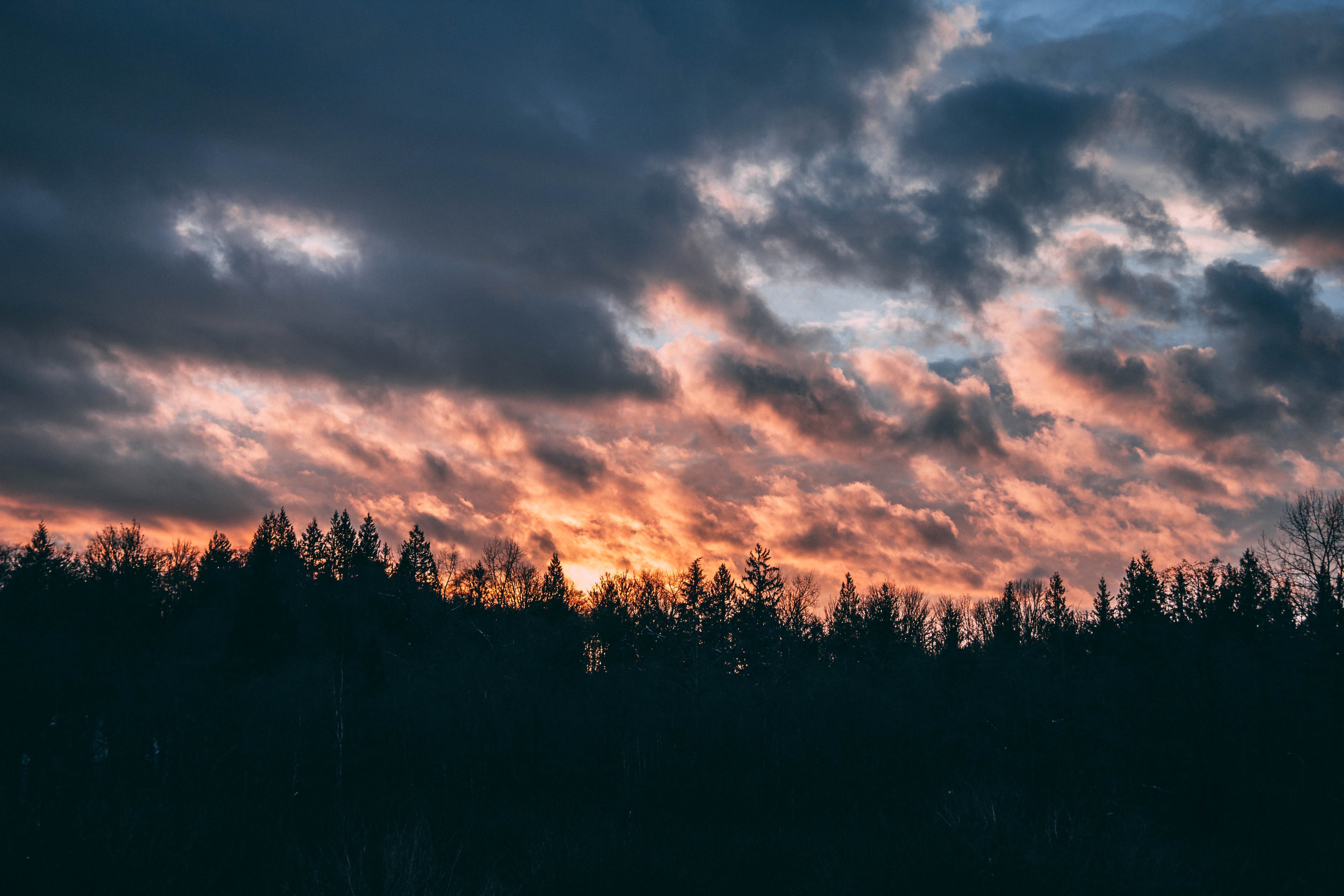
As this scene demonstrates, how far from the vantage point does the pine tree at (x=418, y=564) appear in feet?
242

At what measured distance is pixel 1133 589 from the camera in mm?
66500

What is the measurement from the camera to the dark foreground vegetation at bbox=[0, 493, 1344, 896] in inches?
838

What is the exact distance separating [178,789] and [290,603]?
102ft

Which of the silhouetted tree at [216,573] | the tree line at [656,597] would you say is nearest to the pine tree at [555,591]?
the tree line at [656,597]

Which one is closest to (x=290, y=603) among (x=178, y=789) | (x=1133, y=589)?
(x=178, y=789)

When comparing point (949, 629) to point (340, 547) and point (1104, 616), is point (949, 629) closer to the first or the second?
point (1104, 616)

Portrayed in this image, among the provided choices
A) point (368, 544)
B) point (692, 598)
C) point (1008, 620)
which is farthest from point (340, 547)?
point (1008, 620)

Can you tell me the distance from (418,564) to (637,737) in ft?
138

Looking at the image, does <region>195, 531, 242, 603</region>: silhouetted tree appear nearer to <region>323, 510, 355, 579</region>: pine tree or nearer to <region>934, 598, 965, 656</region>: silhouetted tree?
<region>323, 510, 355, 579</region>: pine tree

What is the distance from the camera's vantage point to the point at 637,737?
45719 mm

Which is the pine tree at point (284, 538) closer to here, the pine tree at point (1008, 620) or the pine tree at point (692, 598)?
the pine tree at point (692, 598)

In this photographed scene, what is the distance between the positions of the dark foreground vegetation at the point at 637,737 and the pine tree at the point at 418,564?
5.96ft

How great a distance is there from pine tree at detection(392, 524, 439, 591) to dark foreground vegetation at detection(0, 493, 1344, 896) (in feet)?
5.96

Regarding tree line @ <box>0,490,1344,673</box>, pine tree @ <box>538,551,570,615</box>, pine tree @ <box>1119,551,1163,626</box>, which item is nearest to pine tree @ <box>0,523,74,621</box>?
tree line @ <box>0,490,1344,673</box>
